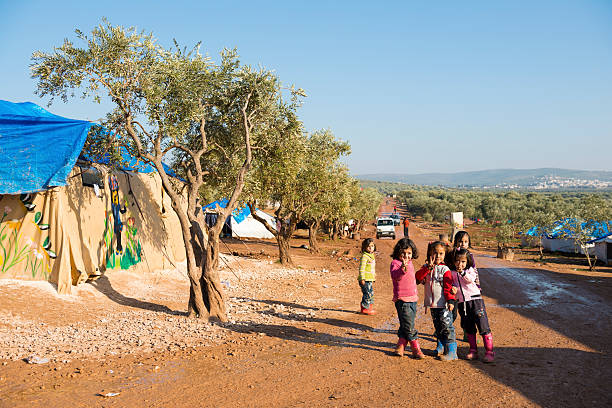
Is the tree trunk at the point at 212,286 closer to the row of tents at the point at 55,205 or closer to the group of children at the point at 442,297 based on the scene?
the row of tents at the point at 55,205

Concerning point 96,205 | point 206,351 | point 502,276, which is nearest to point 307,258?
point 502,276

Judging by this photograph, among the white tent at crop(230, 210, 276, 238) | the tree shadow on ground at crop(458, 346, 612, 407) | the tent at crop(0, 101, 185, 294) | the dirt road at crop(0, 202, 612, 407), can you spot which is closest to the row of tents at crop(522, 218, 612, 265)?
the white tent at crop(230, 210, 276, 238)

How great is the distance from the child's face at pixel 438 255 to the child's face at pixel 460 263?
0.25 metres

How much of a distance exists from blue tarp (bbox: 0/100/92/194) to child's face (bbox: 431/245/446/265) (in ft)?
23.2

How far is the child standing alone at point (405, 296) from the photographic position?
645 cm

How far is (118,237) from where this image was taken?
12539 mm

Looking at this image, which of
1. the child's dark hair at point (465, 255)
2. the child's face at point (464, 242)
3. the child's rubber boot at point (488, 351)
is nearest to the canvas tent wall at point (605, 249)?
the child's face at point (464, 242)

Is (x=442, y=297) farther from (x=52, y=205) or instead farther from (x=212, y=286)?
(x=52, y=205)

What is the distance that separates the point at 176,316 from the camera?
30.2 feet

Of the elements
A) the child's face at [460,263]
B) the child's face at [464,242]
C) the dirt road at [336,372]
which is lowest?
the dirt road at [336,372]

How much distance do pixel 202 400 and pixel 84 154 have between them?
738 cm

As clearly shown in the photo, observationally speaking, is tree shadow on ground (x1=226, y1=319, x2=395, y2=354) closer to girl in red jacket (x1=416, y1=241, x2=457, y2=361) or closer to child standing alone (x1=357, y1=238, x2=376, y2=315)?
girl in red jacket (x1=416, y1=241, x2=457, y2=361)

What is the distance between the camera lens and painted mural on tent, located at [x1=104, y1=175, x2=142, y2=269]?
12.1 meters

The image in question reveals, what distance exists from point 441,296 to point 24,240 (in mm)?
8686
